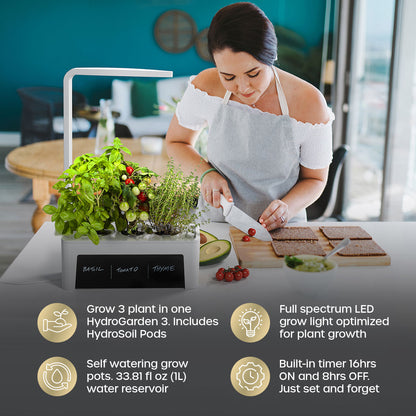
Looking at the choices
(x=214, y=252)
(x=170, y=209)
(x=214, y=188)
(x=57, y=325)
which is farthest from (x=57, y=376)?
(x=214, y=188)

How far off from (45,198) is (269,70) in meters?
1.98

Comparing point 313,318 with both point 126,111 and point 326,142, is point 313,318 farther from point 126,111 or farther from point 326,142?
point 126,111

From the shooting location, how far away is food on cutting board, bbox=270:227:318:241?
1.49 m

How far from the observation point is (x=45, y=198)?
3.18 m

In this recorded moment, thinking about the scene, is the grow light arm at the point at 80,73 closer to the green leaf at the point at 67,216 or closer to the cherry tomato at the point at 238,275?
the green leaf at the point at 67,216

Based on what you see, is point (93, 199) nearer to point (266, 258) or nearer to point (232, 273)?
point (232, 273)

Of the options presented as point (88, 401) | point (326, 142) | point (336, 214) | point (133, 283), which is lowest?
point (336, 214)

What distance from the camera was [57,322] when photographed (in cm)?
104

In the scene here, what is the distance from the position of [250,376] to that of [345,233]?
671 mm

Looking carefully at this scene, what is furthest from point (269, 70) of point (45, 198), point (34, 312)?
point (45, 198)

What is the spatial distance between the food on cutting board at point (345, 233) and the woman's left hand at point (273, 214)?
0.42ft

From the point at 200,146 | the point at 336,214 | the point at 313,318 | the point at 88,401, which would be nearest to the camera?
the point at 88,401

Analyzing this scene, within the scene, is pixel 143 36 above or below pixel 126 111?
above

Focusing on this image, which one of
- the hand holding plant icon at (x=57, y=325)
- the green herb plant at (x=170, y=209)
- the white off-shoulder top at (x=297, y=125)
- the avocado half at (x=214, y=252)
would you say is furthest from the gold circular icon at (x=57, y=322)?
the white off-shoulder top at (x=297, y=125)
